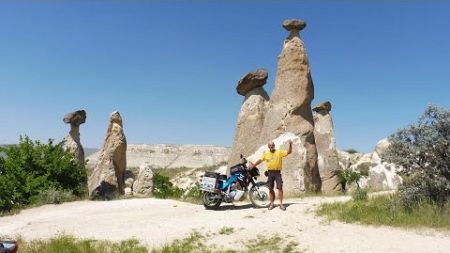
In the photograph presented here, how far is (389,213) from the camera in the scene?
10.6 meters

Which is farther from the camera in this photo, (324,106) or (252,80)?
(324,106)

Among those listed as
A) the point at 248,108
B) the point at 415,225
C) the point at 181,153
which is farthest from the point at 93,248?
the point at 181,153

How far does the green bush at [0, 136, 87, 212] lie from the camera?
56.9 ft

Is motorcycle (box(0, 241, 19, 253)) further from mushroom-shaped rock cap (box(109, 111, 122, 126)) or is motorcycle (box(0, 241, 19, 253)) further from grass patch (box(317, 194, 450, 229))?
mushroom-shaped rock cap (box(109, 111, 122, 126))

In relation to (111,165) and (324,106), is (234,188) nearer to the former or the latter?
(111,165)

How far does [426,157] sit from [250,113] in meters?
10.2

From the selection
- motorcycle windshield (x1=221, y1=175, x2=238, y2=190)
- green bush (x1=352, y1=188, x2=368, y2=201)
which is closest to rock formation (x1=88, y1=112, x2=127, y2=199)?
motorcycle windshield (x1=221, y1=175, x2=238, y2=190)

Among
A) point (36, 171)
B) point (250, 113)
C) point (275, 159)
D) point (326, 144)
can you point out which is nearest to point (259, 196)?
point (275, 159)

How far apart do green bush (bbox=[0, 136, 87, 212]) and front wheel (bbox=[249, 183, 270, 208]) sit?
27.6 ft

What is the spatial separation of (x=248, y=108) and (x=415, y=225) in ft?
37.5

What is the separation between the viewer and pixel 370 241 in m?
9.01

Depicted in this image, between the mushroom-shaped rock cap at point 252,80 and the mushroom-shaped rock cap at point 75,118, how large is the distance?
9.07 metres

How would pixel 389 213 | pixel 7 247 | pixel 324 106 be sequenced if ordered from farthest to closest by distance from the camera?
pixel 324 106 → pixel 389 213 → pixel 7 247

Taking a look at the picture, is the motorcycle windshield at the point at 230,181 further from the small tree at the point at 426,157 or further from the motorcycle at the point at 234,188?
the small tree at the point at 426,157
